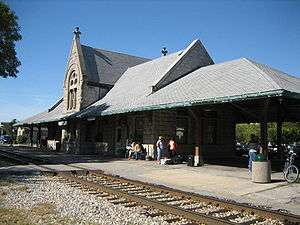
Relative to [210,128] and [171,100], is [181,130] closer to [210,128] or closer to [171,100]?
[210,128]

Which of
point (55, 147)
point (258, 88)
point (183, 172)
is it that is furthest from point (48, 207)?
point (55, 147)

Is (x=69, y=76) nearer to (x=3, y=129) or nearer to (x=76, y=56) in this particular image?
(x=76, y=56)

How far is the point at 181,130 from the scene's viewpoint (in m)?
24.1

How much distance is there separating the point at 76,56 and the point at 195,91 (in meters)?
17.7

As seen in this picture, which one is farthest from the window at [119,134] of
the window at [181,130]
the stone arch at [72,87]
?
the stone arch at [72,87]

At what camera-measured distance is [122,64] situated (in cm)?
3719

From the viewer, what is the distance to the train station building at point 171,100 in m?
16.8

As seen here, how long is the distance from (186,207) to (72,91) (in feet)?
89.9

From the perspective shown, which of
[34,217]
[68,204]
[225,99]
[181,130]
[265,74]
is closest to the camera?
[34,217]

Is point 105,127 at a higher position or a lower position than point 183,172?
higher

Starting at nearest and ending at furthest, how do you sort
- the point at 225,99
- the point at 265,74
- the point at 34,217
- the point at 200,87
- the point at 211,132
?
the point at 34,217 < the point at 225,99 < the point at 265,74 < the point at 200,87 < the point at 211,132

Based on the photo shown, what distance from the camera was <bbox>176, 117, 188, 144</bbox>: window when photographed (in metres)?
23.9

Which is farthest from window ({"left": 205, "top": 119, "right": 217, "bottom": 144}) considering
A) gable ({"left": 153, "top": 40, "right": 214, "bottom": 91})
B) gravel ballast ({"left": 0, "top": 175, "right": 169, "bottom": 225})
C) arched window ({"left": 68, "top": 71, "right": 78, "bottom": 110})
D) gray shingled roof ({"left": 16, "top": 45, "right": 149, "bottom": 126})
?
gravel ballast ({"left": 0, "top": 175, "right": 169, "bottom": 225})

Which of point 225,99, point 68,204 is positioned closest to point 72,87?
point 225,99
